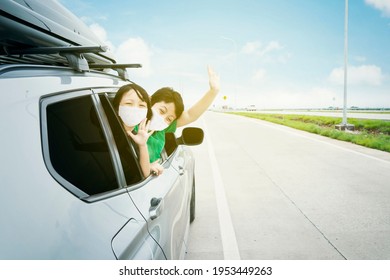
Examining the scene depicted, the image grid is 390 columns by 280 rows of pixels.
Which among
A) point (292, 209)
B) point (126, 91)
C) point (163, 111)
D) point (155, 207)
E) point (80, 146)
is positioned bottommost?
point (292, 209)

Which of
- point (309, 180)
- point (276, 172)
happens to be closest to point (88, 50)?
point (309, 180)

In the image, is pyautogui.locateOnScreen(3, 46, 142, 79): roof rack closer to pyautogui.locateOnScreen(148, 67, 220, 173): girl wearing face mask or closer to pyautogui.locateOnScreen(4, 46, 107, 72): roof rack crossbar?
pyautogui.locateOnScreen(4, 46, 107, 72): roof rack crossbar

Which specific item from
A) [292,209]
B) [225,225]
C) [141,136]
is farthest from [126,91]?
[292,209]

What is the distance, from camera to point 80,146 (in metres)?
1.74

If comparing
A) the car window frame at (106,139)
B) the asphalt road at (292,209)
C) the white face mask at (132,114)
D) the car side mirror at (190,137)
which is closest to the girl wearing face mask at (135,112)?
the white face mask at (132,114)

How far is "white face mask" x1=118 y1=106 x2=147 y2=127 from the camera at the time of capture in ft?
6.17

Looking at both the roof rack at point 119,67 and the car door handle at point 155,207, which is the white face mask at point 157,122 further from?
the car door handle at point 155,207

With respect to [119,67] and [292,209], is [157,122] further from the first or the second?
[292,209]

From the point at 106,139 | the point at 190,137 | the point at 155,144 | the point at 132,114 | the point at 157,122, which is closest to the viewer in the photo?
the point at 106,139

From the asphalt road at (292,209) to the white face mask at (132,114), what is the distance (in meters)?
1.79

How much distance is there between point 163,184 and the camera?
206 cm

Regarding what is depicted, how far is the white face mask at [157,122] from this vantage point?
216 centimetres

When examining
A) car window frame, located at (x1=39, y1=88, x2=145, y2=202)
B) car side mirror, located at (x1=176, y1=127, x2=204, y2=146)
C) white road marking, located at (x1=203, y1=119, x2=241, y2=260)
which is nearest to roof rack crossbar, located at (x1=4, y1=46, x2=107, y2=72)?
car window frame, located at (x1=39, y1=88, x2=145, y2=202)

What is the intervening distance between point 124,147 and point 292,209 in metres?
3.29
